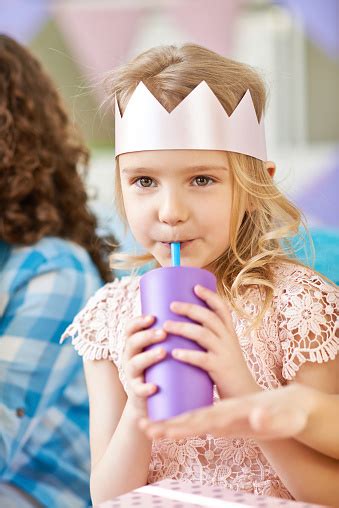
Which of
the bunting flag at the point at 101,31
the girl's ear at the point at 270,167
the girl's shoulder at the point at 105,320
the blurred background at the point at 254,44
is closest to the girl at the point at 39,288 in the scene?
the girl's shoulder at the point at 105,320

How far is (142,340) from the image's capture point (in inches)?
36.8

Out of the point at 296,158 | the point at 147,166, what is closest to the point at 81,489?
the point at 147,166

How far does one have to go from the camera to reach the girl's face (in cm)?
118

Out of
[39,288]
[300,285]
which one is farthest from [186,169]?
[39,288]

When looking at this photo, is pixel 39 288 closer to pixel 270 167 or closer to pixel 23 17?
pixel 270 167

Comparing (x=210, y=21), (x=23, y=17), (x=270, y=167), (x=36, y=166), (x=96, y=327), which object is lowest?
(x=96, y=327)

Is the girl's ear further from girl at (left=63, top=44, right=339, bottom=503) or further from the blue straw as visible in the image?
the blue straw

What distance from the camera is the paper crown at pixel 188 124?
119 centimetres

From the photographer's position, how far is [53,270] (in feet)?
6.19

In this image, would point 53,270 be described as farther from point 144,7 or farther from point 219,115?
point 144,7

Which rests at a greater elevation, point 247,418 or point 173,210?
point 173,210

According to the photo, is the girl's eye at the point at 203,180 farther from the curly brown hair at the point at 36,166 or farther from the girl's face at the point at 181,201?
the curly brown hair at the point at 36,166

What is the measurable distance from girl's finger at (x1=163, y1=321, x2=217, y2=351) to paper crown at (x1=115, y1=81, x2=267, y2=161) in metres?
0.35

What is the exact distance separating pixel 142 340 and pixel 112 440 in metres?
0.34
